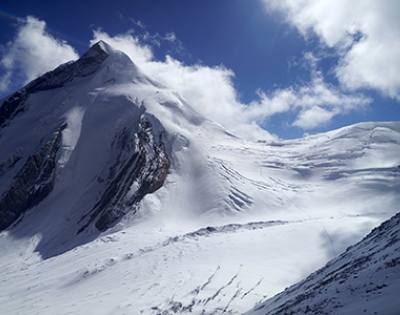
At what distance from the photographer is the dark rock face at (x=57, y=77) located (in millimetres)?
110750

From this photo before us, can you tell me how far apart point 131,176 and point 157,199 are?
381 inches

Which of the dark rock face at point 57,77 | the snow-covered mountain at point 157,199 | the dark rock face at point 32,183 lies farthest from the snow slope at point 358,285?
the dark rock face at point 57,77

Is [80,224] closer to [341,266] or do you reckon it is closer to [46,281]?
[46,281]

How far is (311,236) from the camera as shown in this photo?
39.8 meters

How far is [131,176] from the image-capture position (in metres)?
65.2

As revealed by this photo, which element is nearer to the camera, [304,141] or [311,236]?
[311,236]

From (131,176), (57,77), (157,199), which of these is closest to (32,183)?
(131,176)

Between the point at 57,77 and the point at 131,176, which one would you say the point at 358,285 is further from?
the point at 57,77

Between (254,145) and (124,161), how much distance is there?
24951 mm

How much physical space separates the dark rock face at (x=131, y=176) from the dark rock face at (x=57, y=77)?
140 feet

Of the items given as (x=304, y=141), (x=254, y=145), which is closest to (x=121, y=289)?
(x=254, y=145)

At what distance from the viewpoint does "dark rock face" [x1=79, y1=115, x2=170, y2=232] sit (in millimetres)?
57875

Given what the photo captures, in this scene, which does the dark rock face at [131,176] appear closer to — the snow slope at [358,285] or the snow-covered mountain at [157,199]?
the snow-covered mountain at [157,199]

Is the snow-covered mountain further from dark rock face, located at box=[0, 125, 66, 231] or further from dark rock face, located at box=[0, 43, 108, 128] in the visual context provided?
dark rock face, located at box=[0, 43, 108, 128]
